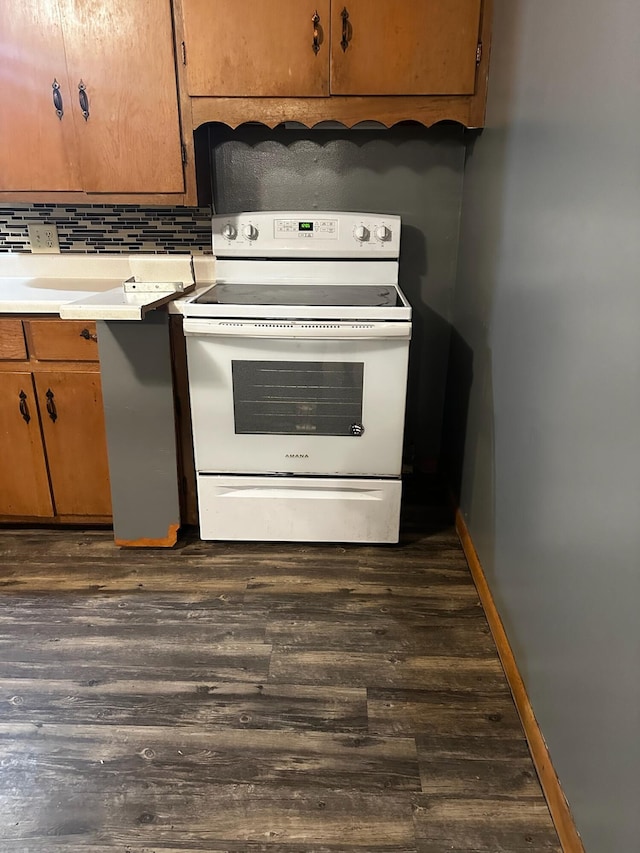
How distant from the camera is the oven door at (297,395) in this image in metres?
2.04

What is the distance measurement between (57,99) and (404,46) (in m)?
1.21

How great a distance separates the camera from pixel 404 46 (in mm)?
2086

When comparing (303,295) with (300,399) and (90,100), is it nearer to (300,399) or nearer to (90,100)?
(300,399)

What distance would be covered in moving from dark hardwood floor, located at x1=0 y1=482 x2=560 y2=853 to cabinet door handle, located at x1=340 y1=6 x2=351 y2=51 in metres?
1.75

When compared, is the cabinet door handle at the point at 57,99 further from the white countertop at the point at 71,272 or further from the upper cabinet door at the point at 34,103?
the white countertop at the point at 71,272

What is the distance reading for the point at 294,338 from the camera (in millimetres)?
2061

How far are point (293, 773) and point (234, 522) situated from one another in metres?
0.99

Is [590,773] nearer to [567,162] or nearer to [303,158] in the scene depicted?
[567,162]

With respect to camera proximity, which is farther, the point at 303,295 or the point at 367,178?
the point at 367,178

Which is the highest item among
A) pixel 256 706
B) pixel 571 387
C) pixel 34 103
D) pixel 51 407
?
pixel 34 103

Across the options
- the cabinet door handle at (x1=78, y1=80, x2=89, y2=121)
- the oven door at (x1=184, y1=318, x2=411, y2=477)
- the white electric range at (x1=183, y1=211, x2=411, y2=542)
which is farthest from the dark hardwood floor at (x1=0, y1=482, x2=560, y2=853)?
the cabinet door handle at (x1=78, y1=80, x2=89, y2=121)

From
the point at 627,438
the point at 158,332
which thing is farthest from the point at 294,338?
the point at 627,438

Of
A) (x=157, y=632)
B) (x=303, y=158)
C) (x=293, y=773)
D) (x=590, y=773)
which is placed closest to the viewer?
(x=590, y=773)

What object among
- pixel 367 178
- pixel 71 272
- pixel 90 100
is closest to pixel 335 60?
pixel 367 178
